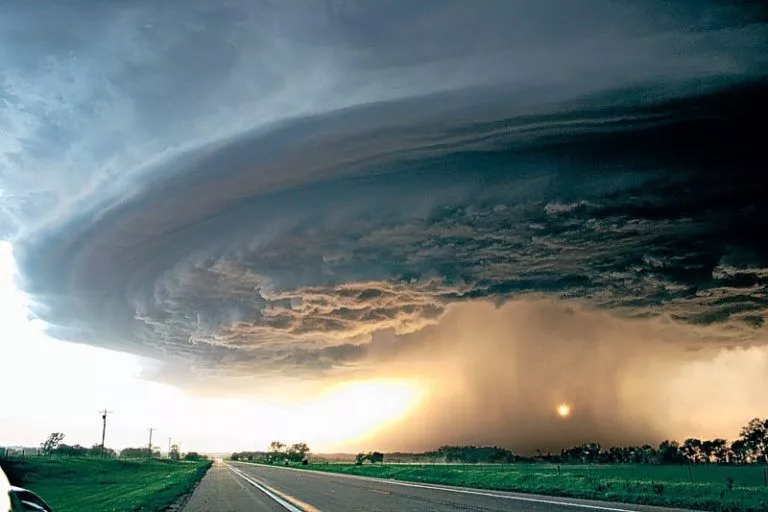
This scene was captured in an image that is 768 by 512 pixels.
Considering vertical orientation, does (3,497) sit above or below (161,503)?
above

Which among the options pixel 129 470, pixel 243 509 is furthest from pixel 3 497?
pixel 129 470

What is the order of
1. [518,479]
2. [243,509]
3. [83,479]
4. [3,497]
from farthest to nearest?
[83,479], [518,479], [243,509], [3,497]

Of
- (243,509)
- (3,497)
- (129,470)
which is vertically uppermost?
(3,497)

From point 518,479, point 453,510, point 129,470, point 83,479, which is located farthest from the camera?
point 129,470

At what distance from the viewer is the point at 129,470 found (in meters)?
137

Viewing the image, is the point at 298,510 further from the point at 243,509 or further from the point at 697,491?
the point at 697,491

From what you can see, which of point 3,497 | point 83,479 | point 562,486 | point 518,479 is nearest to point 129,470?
point 83,479

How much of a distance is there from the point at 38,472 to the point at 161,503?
61381 millimetres

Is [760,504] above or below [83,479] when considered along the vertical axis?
above

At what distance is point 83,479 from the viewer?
97.4 m

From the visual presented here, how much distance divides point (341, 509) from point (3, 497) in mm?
29416

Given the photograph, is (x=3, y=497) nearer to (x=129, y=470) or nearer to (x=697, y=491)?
(x=697, y=491)

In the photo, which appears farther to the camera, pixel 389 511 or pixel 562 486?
pixel 562 486

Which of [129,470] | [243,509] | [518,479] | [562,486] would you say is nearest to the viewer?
[243,509]
